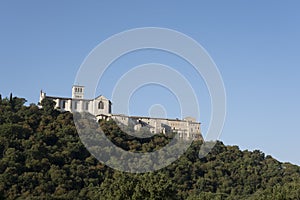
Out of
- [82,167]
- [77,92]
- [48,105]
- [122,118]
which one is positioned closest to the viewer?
[82,167]

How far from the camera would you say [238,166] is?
58.6m

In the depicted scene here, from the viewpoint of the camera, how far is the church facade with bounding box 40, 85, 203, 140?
67.6 m

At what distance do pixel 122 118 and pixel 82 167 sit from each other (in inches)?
819

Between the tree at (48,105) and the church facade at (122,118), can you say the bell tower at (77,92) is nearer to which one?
the church facade at (122,118)

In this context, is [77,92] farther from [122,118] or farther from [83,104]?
[122,118]

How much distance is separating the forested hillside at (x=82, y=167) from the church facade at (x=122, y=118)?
14.6 feet

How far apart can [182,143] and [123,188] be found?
37259 millimetres

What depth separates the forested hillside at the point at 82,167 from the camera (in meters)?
42.0

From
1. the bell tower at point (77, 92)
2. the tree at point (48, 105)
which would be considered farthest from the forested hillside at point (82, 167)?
the bell tower at point (77, 92)

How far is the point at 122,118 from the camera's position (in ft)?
223

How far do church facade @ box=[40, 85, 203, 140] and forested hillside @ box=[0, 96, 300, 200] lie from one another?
14.6ft

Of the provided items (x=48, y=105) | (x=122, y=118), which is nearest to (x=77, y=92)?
(x=122, y=118)

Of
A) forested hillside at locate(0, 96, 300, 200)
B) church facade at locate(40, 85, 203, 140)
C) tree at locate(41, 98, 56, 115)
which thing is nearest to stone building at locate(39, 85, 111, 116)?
church facade at locate(40, 85, 203, 140)

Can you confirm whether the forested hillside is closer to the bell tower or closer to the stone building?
the stone building
